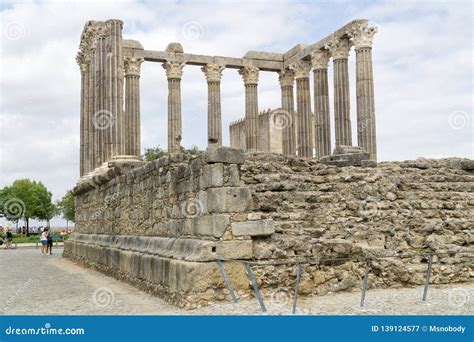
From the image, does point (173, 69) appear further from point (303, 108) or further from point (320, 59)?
point (320, 59)

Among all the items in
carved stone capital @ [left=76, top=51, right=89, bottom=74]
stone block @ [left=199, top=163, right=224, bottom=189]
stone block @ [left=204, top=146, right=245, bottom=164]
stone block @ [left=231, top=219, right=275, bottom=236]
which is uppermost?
carved stone capital @ [left=76, top=51, right=89, bottom=74]

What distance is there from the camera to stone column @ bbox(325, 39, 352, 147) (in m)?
25.1

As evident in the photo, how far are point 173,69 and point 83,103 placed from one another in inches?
195

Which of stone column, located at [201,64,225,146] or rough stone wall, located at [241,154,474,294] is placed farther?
stone column, located at [201,64,225,146]

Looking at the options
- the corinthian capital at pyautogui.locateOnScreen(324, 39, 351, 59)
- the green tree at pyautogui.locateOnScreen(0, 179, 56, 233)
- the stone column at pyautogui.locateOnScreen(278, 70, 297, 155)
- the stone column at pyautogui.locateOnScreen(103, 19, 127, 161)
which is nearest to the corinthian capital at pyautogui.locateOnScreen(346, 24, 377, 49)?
the corinthian capital at pyautogui.locateOnScreen(324, 39, 351, 59)

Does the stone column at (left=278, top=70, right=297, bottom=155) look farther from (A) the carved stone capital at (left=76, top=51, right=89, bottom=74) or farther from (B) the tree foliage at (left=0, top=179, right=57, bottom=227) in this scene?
(B) the tree foliage at (left=0, top=179, right=57, bottom=227)

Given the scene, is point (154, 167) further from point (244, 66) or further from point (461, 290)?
point (244, 66)

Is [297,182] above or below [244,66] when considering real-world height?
below

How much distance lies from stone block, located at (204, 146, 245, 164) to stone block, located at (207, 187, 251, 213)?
1.39 ft

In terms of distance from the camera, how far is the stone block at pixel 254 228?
344 inches

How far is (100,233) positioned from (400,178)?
9140 mm

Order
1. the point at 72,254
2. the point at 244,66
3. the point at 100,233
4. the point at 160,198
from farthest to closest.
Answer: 1. the point at 244,66
2. the point at 72,254
3. the point at 100,233
4. the point at 160,198

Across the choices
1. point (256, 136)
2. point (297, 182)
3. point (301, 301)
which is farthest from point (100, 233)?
point (256, 136)

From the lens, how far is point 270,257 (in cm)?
884
